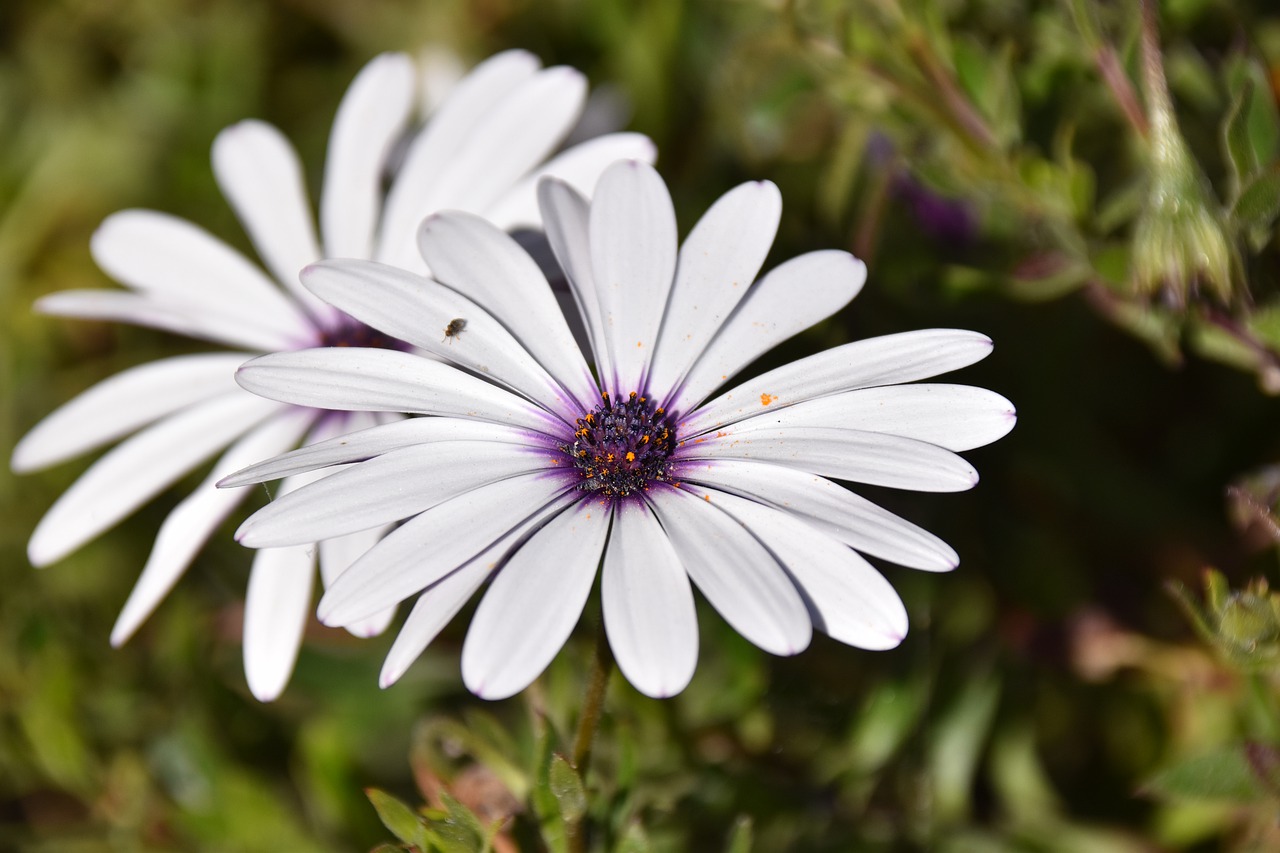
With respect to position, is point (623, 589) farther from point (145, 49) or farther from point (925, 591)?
point (145, 49)

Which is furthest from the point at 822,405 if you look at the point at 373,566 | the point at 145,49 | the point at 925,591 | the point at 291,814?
the point at 145,49

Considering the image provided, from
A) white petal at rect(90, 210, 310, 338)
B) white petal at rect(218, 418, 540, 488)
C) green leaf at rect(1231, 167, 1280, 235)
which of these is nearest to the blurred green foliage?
green leaf at rect(1231, 167, 1280, 235)

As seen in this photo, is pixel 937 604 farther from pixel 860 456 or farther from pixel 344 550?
pixel 344 550

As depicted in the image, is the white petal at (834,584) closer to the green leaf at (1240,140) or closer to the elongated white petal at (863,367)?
the elongated white petal at (863,367)

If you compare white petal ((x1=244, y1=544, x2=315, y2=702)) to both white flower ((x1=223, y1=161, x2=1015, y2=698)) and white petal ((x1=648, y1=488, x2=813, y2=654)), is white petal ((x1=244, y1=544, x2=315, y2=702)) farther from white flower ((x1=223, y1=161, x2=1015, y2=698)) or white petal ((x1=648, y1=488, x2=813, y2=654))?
white petal ((x1=648, y1=488, x2=813, y2=654))

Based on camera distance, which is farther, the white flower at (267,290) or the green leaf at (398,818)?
the white flower at (267,290)

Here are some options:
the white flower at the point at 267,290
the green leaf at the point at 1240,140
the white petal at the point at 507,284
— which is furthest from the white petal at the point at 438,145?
A: the green leaf at the point at 1240,140
